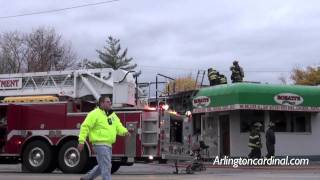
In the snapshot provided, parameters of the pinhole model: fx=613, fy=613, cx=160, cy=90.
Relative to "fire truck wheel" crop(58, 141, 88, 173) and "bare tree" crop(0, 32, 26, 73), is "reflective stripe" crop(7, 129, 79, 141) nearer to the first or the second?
"fire truck wheel" crop(58, 141, 88, 173)

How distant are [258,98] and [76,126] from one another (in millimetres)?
10785

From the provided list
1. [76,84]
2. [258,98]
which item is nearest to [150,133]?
[76,84]

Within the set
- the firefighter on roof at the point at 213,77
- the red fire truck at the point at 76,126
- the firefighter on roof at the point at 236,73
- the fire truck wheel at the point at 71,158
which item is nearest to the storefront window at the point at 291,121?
the firefighter on roof at the point at 236,73

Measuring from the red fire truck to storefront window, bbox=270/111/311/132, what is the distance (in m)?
9.51

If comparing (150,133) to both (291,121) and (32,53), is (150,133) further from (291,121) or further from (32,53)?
(32,53)

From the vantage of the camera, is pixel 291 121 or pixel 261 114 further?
pixel 291 121

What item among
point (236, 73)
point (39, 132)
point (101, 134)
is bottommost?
point (101, 134)

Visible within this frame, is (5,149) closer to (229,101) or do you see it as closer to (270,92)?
(229,101)

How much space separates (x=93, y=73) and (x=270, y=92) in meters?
10.1

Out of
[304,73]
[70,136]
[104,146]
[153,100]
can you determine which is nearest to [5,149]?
[70,136]

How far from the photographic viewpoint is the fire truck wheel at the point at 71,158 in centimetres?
1773

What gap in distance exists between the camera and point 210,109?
2770 centimetres

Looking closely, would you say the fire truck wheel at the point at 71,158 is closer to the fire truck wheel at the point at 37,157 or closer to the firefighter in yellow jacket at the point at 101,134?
the fire truck wheel at the point at 37,157

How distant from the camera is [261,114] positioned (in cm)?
2786
